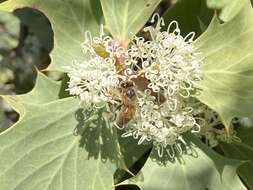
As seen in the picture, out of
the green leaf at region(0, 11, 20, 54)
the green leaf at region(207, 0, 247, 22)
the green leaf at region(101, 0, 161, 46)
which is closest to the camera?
the green leaf at region(101, 0, 161, 46)

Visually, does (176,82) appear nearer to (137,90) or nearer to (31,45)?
(137,90)

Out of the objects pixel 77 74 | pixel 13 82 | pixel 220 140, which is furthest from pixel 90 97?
pixel 13 82

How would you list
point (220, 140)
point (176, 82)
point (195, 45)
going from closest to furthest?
1. point (176, 82)
2. point (195, 45)
3. point (220, 140)

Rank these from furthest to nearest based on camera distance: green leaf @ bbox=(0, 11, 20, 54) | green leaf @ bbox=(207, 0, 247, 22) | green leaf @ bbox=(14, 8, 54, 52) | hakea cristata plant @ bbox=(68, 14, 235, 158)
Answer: green leaf @ bbox=(0, 11, 20, 54)
green leaf @ bbox=(14, 8, 54, 52)
green leaf @ bbox=(207, 0, 247, 22)
hakea cristata plant @ bbox=(68, 14, 235, 158)

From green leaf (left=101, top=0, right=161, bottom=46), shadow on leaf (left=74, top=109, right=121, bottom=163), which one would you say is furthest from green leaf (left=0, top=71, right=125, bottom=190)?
green leaf (left=101, top=0, right=161, bottom=46)

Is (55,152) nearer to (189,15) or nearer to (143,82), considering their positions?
(143,82)

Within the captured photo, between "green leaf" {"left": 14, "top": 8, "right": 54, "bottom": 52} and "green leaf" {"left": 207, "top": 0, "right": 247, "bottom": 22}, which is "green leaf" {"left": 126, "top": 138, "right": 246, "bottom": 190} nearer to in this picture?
"green leaf" {"left": 207, "top": 0, "right": 247, "bottom": 22}
